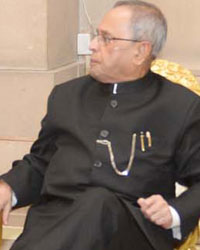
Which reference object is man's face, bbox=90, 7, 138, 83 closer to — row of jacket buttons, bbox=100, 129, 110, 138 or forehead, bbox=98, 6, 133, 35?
forehead, bbox=98, 6, 133, 35

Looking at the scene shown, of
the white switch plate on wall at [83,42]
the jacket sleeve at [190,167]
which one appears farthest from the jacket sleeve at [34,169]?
the white switch plate on wall at [83,42]

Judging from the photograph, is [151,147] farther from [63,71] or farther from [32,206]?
[63,71]

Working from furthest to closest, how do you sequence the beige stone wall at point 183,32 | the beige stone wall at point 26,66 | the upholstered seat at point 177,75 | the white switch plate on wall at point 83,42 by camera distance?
the white switch plate on wall at point 83,42
the beige stone wall at point 183,32
the beige stone wall at point 26,66
the upholstered seat at point 177,75

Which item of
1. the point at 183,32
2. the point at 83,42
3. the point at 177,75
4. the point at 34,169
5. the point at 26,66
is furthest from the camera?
the point at 83,42

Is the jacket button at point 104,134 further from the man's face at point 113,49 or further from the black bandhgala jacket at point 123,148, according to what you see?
the man's face at point 113,49

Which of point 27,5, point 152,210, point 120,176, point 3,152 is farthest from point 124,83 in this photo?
point 3,152

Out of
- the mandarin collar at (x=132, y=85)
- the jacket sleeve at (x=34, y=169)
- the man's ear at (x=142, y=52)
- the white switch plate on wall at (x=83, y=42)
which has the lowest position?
the jacket sleeve at (x=34, y=169)

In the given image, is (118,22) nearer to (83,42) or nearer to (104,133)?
(104,133)

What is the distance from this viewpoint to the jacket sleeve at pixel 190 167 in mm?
1956

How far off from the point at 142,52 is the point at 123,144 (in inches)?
13.0

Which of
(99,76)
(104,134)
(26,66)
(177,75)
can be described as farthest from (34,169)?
(26,66)

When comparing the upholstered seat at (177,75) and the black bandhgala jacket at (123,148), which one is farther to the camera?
the upholstered seat at (177,75)

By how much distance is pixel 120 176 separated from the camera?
6.56 ft

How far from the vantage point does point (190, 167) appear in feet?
6.71
